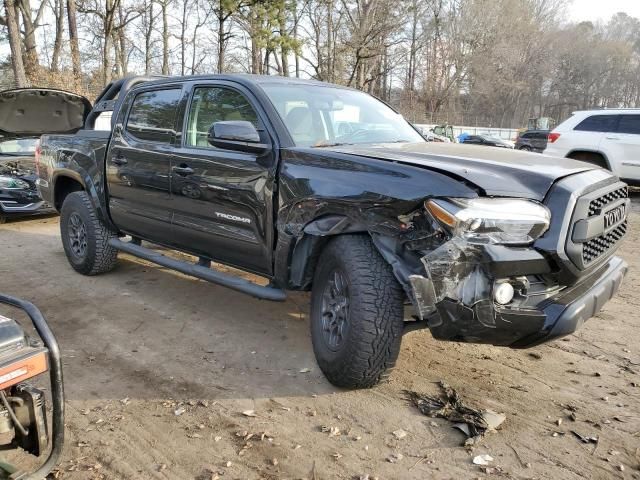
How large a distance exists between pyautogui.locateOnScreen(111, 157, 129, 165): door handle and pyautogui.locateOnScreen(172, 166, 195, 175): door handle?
2.82 feet

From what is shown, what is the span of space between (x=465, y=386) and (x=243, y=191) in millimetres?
1920

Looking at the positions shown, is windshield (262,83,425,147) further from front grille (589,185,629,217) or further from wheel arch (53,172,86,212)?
wheel arch (53,172,86,212)

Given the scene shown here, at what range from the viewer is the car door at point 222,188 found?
11.9ft

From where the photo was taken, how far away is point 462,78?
50.7 metres

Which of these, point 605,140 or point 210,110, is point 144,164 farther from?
point 605,140

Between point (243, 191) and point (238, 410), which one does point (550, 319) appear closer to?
point (238, 410)

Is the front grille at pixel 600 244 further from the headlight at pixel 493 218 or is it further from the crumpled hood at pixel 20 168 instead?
the crumpled hood at pixel 20 168

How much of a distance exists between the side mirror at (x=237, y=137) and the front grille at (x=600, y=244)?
1989mm

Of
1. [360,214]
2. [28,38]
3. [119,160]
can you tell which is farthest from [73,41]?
[360,214]

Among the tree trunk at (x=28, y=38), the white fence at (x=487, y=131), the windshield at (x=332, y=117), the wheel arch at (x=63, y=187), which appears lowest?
the wheel arch at (x=63, y=187)

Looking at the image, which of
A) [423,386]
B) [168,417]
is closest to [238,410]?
[168,417]

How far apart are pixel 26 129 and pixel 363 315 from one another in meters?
7.86

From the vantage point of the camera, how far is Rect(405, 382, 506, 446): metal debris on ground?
2824 mm

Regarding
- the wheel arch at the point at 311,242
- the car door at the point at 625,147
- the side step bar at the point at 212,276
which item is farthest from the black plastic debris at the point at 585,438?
the car door at the point at 625,147
